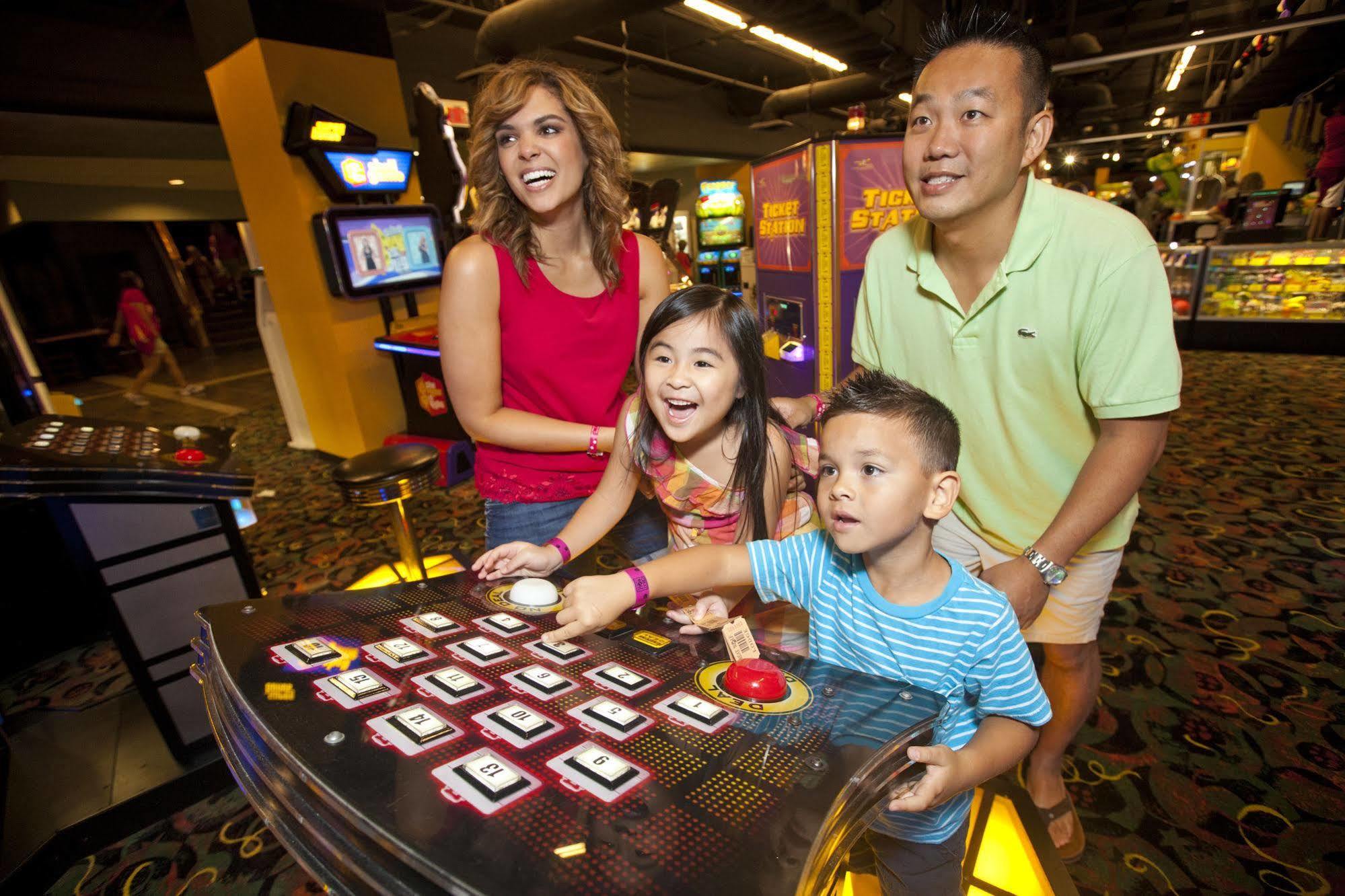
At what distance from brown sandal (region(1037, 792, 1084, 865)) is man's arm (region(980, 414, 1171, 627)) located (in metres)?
0.91

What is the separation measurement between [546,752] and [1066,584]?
4.68ft

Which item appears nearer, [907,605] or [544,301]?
[907,605]

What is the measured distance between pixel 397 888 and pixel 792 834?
411mm

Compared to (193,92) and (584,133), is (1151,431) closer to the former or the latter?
(584,133)

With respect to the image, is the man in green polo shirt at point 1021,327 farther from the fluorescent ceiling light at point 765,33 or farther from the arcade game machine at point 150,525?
the fluorescent ceiling light at point 765,33

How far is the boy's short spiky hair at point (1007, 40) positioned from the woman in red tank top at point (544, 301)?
0.81 m

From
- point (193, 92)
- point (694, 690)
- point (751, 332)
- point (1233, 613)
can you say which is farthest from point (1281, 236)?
point (193, 92)

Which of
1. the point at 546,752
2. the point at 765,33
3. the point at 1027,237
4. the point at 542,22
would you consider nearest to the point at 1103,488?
the point at 1027,237

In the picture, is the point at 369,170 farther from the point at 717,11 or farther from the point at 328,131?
the point at 717,11

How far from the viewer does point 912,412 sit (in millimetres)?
1055

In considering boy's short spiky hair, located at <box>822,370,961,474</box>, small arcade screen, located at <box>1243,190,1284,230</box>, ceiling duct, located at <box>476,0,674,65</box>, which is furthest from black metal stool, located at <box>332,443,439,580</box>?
small arcade screen, located at <box>1243,190,1284,230</box>

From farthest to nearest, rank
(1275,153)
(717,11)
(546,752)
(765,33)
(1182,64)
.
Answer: (1182,64)
(1275,153)
(765,33)
(717,11)
(546,752)

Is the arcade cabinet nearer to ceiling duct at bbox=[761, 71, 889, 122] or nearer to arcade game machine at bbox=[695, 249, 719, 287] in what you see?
arcade game machine at bbox=[695, 249, 719, 287]

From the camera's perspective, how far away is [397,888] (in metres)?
0.66
